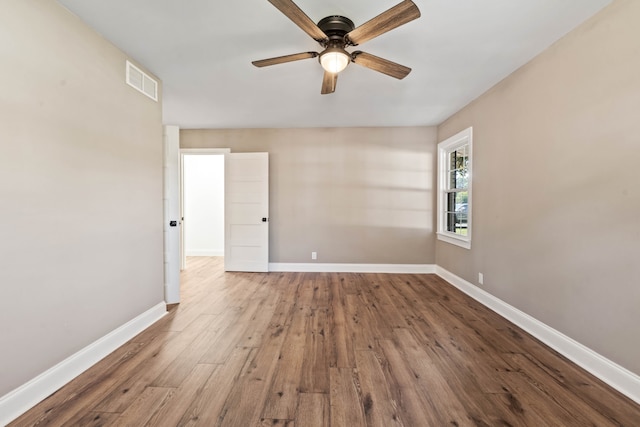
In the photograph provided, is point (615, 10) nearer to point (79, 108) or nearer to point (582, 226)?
point (582, 226)

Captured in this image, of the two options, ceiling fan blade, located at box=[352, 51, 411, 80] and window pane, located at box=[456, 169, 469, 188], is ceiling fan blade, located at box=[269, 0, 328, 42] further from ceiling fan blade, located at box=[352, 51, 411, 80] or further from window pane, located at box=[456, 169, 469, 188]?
window pane, located at box=[456, 169, 469, 188]

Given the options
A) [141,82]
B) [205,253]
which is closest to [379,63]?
[141,82]

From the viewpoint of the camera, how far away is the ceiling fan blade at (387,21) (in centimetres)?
149

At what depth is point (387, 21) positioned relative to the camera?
1.61 m

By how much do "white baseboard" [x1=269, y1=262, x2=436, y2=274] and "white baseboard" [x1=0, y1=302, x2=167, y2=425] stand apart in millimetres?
2491

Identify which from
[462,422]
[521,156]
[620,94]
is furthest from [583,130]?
[462,422]

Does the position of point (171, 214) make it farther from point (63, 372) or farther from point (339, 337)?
point (339, 337)

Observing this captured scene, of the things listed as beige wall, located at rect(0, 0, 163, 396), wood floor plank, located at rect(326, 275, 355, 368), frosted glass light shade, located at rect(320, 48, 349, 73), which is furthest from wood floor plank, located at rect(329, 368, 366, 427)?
frosted glass light shade, located at rect(320, 48, 349, 73)

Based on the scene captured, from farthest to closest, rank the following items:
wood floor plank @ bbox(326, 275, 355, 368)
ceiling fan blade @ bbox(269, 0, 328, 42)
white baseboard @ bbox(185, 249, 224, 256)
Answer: white baseboard @ bbox(185, 249, 224, 256) → wood floor plank @ bbox(326, 275, 355, 368) → ceiling fan blade @ bbox(269, 0, 328, 42)

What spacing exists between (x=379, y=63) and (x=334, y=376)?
91.2 inches

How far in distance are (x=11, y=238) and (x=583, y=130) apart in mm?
3849

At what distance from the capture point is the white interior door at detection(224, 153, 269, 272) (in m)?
4.78

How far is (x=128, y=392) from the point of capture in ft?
5.74

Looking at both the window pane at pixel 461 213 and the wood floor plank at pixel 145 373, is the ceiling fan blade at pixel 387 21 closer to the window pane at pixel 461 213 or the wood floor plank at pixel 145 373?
the wood floor plank at pixel 145 373
